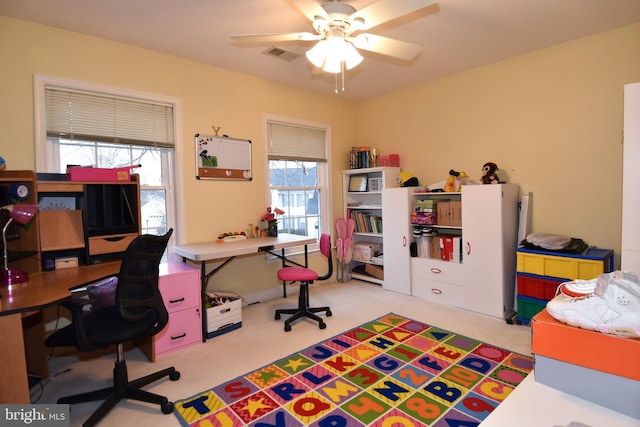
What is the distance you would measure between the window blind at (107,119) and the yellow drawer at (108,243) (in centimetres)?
90

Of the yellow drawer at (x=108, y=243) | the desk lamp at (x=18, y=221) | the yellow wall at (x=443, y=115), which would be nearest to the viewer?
the desk lamp at (x=18, y=221)

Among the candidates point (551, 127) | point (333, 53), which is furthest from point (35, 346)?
point (551, 127)

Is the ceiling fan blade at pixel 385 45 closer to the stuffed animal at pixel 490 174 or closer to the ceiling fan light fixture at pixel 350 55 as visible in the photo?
the ceiling fan light fixture at pixel 350 55

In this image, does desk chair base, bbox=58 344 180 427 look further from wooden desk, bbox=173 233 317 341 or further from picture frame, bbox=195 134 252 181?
picture frame, bbox=195 134 252 181

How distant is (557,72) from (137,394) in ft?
14.3

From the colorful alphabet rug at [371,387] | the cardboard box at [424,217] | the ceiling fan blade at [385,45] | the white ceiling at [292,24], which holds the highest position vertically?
the white ceiling at [292,24]

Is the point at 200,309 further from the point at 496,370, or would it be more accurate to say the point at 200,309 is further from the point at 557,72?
the point at 557,72

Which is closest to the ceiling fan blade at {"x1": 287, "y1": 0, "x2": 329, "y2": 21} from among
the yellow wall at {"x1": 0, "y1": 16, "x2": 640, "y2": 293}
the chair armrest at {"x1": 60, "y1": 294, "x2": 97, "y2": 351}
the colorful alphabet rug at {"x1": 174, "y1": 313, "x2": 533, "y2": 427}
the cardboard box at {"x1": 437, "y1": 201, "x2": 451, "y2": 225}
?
the yellow wall at {"x1": 0, "y1": 16, "x2": 640, "y2": 293}

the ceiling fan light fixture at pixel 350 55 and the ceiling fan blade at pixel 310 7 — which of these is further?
the ceiling fan light fixture at pixel 350 55

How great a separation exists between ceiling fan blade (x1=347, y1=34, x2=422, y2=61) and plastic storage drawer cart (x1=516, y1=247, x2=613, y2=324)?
7.02 feet

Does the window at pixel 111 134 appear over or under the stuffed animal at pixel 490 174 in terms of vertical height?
over

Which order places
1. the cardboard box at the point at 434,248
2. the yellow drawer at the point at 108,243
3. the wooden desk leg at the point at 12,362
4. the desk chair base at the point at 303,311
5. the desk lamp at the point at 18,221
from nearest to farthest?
the wooden desk leg at the point at 12,362
the desk lamp at the point at 18,221
the yellow drawer at the point at 108,243
the desk chair base at the point at 303,311
the cardboard box at the point at 434,248

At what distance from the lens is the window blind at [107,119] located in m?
2.76

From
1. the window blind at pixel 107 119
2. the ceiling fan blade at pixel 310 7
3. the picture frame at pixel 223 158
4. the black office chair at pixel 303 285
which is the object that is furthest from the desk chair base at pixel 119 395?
the ceiling fan blade at pixel 310 7
